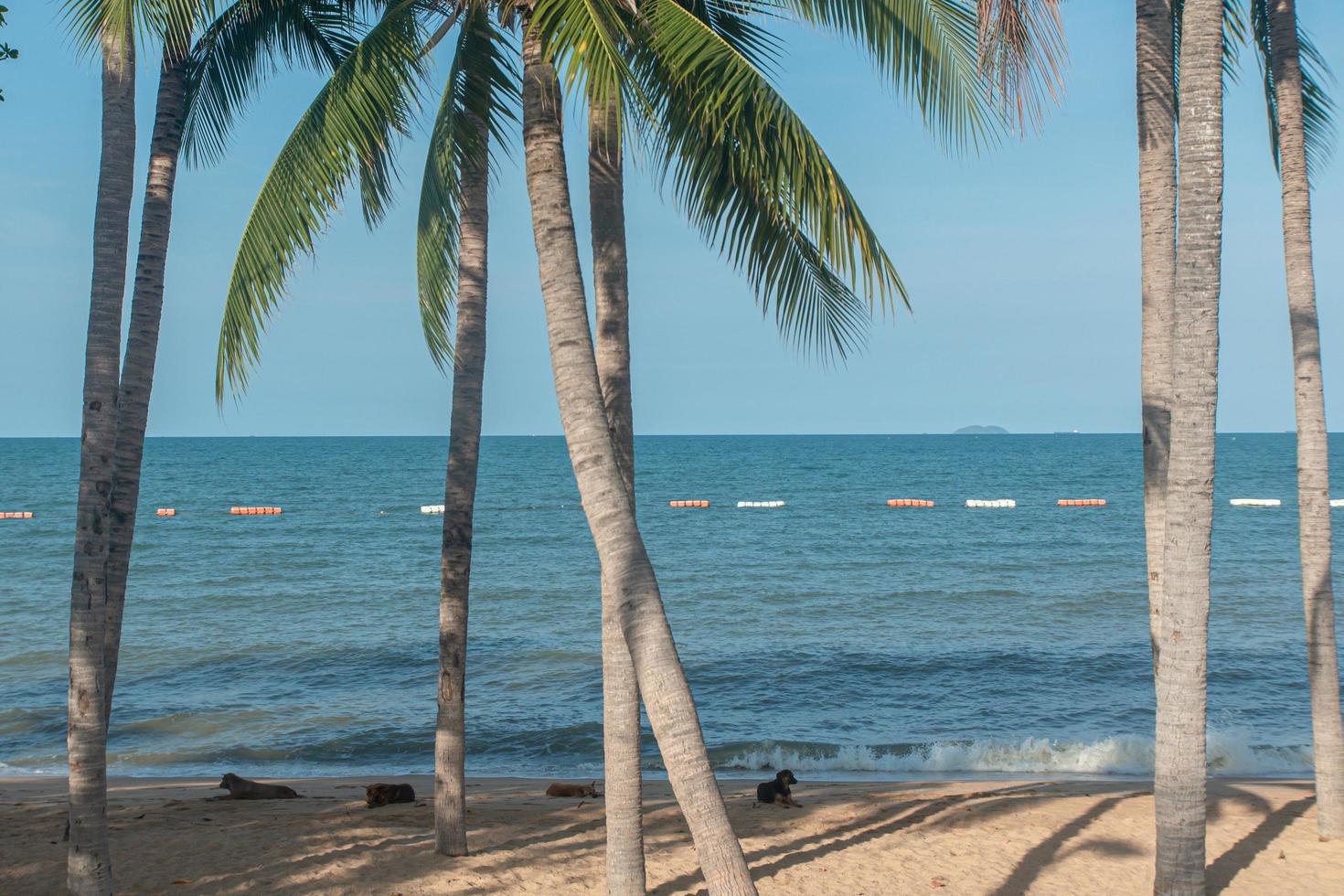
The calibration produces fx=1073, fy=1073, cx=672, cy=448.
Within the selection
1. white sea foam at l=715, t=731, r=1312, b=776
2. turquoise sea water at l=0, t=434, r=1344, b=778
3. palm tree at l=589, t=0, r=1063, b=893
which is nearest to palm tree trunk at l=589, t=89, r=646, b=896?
palm tree at l=589, t=0, r=1063, b=893

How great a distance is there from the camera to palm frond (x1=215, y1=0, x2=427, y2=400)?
18.5ft

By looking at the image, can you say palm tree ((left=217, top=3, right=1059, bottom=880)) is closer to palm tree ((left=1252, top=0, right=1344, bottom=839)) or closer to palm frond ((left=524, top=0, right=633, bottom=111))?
palm frond ((left=524, top=0, right=633, bottom=111))

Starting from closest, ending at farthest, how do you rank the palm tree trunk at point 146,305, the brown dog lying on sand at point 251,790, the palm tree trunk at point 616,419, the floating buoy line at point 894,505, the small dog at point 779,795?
the palm tree trunk at point 616,419
the palm tree trunk at point 146,305
the small dog at point 779,795
the brown dog lying on sand at point 251,790
the floating buoy line at point 894,505

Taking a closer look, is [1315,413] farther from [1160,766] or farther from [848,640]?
[848,640]

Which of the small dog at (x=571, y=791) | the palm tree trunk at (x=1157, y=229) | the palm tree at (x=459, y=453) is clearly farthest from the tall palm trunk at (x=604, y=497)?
the small dog at (x=571, y=791)

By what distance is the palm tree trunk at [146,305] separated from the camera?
22.9ft

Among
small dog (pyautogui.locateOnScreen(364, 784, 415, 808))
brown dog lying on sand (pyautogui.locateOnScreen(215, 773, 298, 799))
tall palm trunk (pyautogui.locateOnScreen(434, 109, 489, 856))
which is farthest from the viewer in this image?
brown dog lying on sand (pyautogui.locateOnScreen(215, 773, 298, 799))

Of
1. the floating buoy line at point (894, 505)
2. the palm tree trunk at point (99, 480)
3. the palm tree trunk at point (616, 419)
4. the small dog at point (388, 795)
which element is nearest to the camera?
the palm tree trunk at point (616, 419)

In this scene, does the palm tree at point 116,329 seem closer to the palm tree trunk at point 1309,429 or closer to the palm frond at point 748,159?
the palm frond at point 748,159

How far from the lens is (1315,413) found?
8016 millimetres

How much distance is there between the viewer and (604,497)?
4598 millimetres

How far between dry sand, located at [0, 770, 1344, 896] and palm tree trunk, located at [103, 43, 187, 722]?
174 centimetres

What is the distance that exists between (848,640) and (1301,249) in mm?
14760

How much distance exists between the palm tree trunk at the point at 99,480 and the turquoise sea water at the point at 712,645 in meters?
7.39
